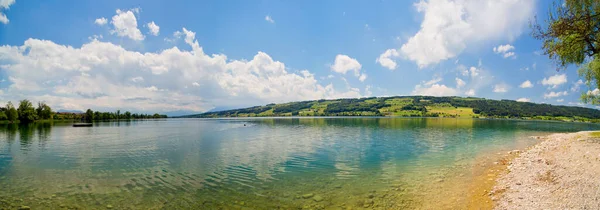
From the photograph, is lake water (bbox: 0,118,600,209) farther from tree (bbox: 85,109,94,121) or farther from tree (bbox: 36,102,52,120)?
tree (bbox: 85,109,94,121)

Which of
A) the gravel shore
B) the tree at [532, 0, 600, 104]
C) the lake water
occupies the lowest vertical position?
the lake water

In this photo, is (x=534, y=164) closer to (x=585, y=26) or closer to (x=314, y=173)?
(x=585, y=26)

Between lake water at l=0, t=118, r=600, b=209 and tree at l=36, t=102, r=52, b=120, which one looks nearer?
lake water at l=0, t=118, r=600, b=209

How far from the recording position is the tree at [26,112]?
5025 inches

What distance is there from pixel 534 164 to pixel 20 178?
133 ft

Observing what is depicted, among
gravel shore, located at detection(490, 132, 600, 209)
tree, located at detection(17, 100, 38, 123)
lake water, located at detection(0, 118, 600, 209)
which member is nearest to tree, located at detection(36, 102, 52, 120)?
tree, located at detection(17, 100, 38, 123)

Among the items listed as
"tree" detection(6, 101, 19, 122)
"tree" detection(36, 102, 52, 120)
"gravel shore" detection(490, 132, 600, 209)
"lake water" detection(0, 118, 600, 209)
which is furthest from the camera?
"tree" detection(36, 102, 52, 120)

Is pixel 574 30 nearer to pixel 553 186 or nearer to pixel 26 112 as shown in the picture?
pixel 553 186

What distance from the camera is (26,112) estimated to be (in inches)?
5025

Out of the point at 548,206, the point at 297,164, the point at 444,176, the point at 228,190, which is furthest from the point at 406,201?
the point at 297,164

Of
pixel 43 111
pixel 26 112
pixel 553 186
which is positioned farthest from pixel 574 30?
pixel 43 111

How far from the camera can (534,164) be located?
A: 19938mm

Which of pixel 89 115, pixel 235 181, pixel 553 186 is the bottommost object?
pixel 235 181

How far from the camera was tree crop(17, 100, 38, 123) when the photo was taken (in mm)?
127625
